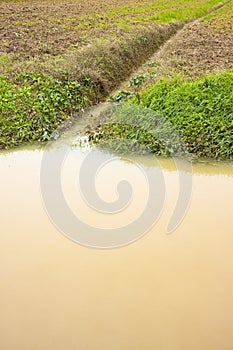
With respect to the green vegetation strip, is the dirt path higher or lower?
higher

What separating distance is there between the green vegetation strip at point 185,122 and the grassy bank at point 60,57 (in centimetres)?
117

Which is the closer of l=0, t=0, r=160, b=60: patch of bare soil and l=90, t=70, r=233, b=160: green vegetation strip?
l=90, t=70, r=233, b=160: green vegetation strip

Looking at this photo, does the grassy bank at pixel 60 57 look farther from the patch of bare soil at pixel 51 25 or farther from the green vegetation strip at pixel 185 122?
the green vegetation strip at pixel 185 122

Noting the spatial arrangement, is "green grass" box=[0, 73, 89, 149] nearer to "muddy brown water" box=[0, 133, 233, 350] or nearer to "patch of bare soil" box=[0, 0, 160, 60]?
"patch of bare soil" box=[0, 0, 160, 60]

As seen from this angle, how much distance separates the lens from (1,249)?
4633 mm

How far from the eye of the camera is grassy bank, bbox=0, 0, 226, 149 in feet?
25.2

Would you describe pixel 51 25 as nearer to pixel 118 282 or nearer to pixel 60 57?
pixel 60 57

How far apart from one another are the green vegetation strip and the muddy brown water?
1.24 meters

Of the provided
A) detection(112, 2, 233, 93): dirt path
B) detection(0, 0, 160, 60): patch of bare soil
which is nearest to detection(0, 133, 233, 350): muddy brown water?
detection(112, 2, 233, 93): dirt path

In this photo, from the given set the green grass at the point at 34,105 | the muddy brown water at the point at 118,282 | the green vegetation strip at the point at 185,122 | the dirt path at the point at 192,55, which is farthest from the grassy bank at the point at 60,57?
the muddy brown water at the point at 118,282

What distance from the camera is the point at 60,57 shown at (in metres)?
9.93

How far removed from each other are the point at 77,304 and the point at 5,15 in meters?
12.7

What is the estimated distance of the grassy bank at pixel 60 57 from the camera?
7680 mm

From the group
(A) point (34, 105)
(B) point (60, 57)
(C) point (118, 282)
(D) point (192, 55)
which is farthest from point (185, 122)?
(D) point (192, 55)
